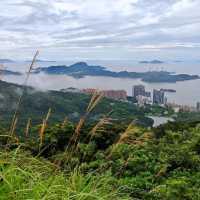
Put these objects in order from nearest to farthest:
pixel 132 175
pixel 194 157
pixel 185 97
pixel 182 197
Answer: pixel 182 197
pixel 132 175
pixel 194 157
pixel 185 97

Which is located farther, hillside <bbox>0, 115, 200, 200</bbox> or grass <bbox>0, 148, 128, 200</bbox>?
hillside <bbox>0, 115, 200, 200</bbox>

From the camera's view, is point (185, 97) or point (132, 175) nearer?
point (132, 175)

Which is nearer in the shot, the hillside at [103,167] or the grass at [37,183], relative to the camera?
the grass at [37,183]

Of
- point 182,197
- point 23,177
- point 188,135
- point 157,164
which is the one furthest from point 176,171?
point 23,177

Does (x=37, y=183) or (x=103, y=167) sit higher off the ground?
(x=37, y=183)

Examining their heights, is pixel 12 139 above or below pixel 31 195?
above

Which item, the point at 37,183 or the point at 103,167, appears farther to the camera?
the point at 103,167

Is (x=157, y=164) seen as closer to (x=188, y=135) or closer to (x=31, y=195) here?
(x=188, y=135)

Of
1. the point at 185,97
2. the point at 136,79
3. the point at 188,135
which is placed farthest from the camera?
the point at 136,79
